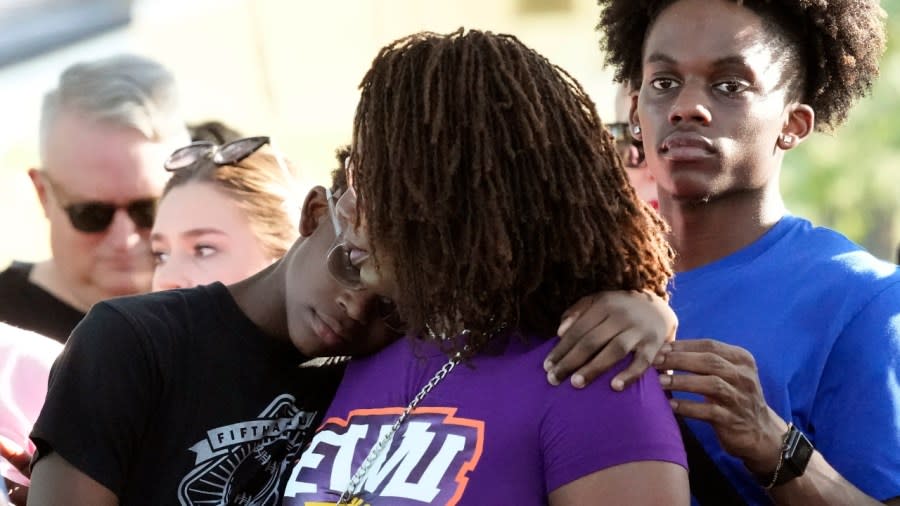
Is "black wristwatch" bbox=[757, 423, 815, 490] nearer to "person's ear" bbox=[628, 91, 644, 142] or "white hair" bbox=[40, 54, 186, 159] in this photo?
"person's ear" bbox=[628, 91, 644, 142]

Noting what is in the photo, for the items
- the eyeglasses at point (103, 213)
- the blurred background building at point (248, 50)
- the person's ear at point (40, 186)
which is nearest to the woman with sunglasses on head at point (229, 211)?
the eyeglasses at point (103, 213)

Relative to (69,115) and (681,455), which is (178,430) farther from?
(69,115)

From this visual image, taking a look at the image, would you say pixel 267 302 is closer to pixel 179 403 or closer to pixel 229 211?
pixel 179 403

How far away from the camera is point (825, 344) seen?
2.27m

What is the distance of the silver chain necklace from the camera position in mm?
1995

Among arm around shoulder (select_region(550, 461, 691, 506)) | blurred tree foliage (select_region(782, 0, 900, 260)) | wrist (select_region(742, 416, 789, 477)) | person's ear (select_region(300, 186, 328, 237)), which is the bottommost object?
blurred tree foliage (select_region(782, 0, 900, 260))

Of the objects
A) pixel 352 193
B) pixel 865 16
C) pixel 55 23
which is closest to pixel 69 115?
pixel 55 23

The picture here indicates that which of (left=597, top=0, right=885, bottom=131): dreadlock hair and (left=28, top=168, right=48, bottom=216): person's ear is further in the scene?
(left=28, top=168, right=48, bottom=216): person's ear

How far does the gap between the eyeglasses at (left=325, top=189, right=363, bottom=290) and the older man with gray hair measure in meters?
1.97

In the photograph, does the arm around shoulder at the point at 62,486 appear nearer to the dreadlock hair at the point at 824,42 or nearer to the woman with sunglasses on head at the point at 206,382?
the woman with sunglasses on head at the point at 206,382

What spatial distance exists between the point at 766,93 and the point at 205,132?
8.31 feet

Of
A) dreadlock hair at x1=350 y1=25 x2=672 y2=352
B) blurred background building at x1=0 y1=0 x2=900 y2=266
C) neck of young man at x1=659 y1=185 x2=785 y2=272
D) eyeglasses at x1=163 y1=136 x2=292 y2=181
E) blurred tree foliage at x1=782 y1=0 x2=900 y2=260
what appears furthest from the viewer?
blurred tree foliage at x1=782 y1=0 x2=900 y2=260

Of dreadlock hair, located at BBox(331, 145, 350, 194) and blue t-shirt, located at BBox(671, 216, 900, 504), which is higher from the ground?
dreadlock hair, located at BBox(331, 145, 350, 194)

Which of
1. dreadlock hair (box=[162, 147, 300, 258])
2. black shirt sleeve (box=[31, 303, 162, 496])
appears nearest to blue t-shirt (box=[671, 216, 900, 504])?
black shirt sleeve (box=[31, 303, 162, 496])
